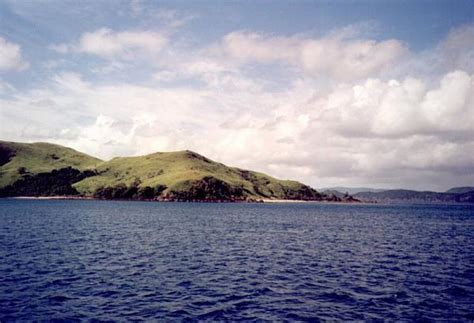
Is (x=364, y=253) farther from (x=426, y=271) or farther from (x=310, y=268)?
(x=310, y=268)

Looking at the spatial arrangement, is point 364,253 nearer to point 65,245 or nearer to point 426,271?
point 426,271

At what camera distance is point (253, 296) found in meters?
38.7

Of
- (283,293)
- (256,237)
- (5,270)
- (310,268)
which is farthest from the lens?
(256,237)

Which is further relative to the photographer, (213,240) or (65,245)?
(213,240)

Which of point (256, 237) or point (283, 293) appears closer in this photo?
point (283, 293)

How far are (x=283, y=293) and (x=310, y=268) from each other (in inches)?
586

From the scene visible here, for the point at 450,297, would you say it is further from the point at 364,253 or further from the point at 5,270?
the point at 5,270

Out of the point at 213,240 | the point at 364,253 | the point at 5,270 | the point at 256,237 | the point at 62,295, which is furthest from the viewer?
the point at 256,237

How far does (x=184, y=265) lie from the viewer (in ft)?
177

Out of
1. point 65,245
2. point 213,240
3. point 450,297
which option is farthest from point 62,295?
point 213,240

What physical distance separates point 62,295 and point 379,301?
108 feet

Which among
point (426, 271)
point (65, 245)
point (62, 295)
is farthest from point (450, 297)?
point (65, 245)

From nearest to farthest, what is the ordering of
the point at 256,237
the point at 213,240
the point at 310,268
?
1. the point at 310,268
2. the point at 213,240
3. the point at 256,237

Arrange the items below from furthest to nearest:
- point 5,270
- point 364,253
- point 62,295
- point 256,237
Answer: point 256,237, point 364,253, point 5,270, point 62,295
